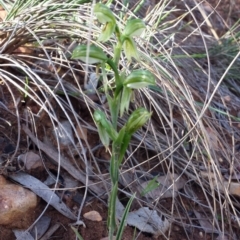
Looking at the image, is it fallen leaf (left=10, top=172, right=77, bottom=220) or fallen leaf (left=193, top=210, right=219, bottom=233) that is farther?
fallen leaf (left=193, top=210, right=219, bottom=233)

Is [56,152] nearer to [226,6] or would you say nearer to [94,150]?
[94,150]

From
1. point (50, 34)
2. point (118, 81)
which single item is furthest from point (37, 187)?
point (118, 81)

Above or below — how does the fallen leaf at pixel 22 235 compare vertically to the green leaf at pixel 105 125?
below

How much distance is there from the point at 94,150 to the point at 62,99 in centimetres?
22

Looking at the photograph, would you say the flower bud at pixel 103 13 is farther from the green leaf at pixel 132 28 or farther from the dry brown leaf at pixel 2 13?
the dry brown leaf at pixel 2 13

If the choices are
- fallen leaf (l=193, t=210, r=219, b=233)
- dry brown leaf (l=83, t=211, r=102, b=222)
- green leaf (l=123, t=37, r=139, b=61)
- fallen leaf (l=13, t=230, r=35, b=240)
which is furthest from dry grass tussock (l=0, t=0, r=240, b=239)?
green leaf (l=123, t=37, r=139, b=61)

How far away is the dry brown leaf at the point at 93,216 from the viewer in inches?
77.4

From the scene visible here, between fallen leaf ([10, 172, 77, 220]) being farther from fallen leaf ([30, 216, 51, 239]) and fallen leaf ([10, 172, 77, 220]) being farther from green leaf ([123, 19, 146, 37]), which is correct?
green leaf ([123, 19, 146, 37])

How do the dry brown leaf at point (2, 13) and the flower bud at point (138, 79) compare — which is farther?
the dry brown leaf at point (2, 13)

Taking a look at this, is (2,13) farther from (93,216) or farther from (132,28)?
(132,28)

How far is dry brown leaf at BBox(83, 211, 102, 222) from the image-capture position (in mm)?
1965

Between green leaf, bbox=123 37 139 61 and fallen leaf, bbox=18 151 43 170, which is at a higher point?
green leaf, bbox=123 37 139 61

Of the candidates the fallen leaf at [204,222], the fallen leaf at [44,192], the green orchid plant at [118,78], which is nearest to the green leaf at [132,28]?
the green orchid plant at [118,78]

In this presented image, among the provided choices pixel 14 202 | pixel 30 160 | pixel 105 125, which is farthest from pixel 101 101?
pixel 105 125
